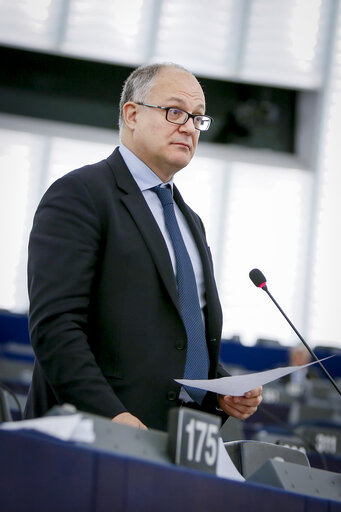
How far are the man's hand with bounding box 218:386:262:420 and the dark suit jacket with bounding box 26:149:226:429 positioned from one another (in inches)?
1.7

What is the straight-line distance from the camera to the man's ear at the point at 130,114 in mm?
2172

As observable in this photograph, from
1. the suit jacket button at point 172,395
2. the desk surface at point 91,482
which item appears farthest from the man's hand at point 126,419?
the desk surface at point 91,482

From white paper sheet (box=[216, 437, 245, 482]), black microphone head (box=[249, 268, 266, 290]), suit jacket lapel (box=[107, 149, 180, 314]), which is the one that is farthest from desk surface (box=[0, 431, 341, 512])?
black microphone head (box=[249, 268, 266, 290])

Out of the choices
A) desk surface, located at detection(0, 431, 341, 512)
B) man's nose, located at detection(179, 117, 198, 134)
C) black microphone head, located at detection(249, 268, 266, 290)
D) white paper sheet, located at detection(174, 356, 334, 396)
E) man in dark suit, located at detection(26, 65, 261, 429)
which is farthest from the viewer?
black microphone head, located at detection(249, 268, 266, 290)

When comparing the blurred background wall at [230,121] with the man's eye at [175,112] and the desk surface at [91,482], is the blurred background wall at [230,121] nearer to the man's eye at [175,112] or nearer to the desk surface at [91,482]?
the man's eye at [175,112]

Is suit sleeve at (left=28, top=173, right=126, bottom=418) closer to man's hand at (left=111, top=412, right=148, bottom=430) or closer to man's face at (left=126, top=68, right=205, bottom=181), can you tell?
man's hand at (left=111, top=412, right=148, bottom=430)

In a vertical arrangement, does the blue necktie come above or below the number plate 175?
above

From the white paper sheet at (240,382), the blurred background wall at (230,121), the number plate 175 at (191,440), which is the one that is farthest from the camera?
the blurred background wall at (230,121)

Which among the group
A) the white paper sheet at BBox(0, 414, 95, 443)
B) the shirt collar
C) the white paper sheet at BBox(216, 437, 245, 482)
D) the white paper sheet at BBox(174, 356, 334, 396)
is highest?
the shirt collar

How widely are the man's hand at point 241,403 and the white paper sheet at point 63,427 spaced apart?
2.47ft

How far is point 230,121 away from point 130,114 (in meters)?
7.97

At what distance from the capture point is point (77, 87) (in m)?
9.77

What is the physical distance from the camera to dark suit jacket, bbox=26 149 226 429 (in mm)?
1756

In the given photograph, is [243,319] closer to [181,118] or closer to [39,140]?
[39,140]
